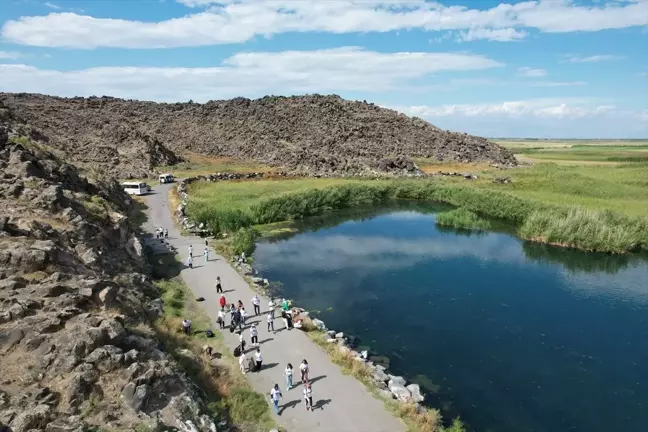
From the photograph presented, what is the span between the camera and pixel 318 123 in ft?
479

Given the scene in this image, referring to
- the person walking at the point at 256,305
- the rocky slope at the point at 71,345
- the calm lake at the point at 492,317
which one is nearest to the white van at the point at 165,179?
the calm lake at the point at 492,317

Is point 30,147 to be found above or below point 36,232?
above

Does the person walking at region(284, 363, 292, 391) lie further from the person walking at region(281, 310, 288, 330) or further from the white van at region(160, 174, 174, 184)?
the white van at region(160, 174, 174, 184)

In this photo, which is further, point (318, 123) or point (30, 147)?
point (318, 123)

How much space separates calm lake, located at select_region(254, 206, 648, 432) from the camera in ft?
80.1

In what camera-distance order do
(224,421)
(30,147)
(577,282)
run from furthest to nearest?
(577,282)
(30,147)
(224,421)

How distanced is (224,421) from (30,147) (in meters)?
32.7

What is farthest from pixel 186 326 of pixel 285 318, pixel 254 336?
pixel 285 318

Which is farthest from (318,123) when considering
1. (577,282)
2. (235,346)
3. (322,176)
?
(235,346)

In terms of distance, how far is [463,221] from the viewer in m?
64.0

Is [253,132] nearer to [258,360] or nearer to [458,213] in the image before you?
[458,213]

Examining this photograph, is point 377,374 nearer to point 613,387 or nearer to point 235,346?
point 235,346

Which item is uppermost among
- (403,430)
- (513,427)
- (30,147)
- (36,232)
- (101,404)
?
(30,147)

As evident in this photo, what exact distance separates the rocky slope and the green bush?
1843 cm
